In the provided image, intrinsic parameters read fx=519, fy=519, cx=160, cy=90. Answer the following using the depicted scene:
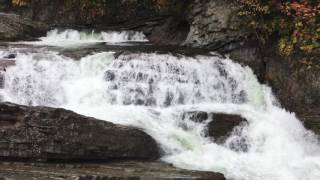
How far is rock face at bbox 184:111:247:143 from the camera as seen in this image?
37.3ft

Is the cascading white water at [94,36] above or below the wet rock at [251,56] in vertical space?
above

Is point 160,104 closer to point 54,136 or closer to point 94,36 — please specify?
point 54,136

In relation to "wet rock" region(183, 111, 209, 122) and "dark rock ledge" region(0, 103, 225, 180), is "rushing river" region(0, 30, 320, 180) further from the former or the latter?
"dark rock ledge" region(0, 103, 225, 180)

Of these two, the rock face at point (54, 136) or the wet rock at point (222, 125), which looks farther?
the wet rock at point (222, 125)

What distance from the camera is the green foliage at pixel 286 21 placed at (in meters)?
14.0

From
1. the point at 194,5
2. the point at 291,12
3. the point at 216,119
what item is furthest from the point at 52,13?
the point at 216,119

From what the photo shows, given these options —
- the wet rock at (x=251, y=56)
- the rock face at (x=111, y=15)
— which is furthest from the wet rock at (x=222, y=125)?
the rock face at (x=111, y=15)

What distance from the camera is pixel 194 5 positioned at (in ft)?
56.1

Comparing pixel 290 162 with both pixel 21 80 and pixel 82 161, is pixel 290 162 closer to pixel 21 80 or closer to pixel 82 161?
pixel 82 161

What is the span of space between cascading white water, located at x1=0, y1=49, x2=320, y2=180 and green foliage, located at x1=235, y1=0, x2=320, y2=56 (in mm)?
1426

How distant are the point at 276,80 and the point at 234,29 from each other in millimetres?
2324

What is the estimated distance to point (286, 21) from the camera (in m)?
14.9

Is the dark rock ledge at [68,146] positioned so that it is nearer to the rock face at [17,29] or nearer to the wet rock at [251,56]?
the wet rock at [251,56]

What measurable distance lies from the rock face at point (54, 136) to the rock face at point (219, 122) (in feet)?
7.17
